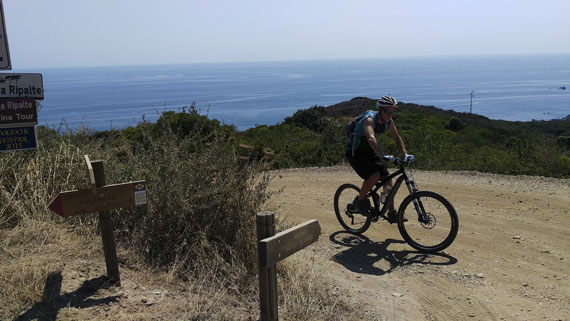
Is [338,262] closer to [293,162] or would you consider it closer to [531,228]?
[531,228]

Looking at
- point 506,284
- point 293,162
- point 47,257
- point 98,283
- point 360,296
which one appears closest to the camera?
point 98,283

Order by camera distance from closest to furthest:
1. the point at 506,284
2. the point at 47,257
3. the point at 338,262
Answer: the point at 47,257
the point at 506,284
the point at 338,262

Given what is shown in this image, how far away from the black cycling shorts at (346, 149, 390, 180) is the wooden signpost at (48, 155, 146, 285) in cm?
287

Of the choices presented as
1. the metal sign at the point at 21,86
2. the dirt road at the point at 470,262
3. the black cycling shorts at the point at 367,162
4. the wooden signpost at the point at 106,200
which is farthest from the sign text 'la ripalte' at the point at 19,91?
the black cycling shorts at the point at 367,162

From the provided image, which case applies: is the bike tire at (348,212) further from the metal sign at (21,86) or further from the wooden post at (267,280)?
the metal sign at (21,86)

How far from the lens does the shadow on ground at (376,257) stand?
535 centimetres

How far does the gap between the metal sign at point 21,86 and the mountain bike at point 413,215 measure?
11.9ft

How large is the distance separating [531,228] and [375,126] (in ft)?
9.42

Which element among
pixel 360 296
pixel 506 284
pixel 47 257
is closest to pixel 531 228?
pixel 506 284

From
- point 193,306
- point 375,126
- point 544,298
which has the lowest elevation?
point 544,298

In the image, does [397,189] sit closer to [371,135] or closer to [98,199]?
[371,135]

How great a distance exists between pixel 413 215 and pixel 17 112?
482 cm

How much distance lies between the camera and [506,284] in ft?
16.0

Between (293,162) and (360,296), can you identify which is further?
(293,162)
